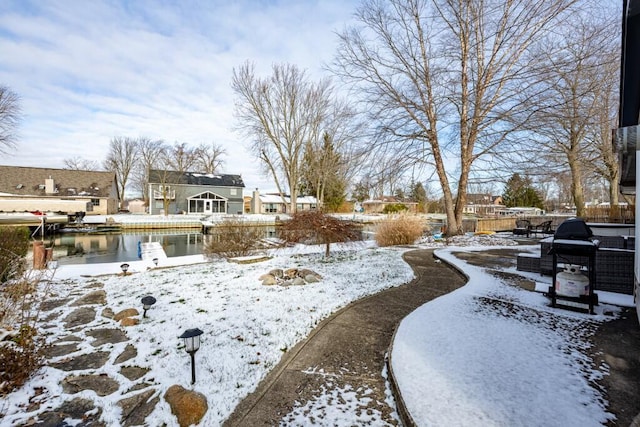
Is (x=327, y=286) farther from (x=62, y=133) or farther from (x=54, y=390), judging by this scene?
(x=62, y=133)

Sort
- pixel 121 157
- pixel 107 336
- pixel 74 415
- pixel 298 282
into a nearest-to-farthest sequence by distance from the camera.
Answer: pixel 74 415 → pixel 107 336 → pixel 298 282 → pixel 121 157

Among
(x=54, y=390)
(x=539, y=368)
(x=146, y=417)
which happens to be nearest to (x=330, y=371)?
(x=146, y=417)

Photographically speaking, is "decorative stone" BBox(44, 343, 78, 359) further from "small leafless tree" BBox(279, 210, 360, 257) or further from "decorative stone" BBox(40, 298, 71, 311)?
"small leafless tree" BBox(279, 210, 360, 257)

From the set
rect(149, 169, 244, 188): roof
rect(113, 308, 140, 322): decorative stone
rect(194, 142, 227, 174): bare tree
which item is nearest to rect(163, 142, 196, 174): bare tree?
rect(149, 169, 244, 188): roof

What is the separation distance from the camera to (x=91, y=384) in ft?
8.66

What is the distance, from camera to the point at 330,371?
2.69 metres

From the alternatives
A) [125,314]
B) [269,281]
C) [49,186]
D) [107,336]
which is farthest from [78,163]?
[107,336]

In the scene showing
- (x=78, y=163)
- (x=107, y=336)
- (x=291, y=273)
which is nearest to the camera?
(x=107, y=336)

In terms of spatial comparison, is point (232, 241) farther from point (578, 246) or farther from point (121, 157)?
point (121, 157)

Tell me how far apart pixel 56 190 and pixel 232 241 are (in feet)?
103

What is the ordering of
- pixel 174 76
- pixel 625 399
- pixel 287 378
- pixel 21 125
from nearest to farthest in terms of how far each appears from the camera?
pixel 625 399 < pixel 287 378 < pixel 174 76 < pixel 21 125

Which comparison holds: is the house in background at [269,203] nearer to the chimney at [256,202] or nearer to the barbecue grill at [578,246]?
the chimney at [256,202]

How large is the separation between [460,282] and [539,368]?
3.23 metres

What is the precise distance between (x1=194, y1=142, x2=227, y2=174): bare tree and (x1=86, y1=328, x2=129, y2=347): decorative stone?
38.6 metres
